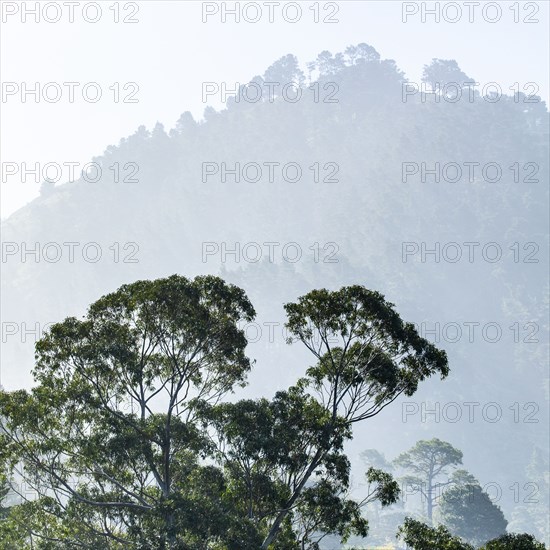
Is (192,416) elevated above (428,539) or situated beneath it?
elevated above

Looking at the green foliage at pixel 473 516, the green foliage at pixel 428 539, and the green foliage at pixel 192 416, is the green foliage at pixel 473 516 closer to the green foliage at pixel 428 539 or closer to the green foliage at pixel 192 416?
the green foliage at pixel 192 416

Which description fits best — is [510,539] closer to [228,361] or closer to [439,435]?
[228,361]

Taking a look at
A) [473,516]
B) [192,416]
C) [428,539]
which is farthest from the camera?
[473,516]

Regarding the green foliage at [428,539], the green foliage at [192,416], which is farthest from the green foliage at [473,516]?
the green foliage at [428,539]

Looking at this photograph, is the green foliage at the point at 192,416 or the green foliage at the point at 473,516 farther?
the green foliage at the point at 473,516

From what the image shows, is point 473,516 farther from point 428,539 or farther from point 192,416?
point 428,539

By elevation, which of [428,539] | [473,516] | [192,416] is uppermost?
[473,516]

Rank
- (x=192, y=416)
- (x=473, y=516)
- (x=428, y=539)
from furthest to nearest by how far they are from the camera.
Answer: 1. (x=473, y=516)
2. (x=192, y=416)
3. (x=428, y=539)

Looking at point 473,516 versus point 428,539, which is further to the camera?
point 473,516

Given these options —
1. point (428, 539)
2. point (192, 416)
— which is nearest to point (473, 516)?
point (192, 416)

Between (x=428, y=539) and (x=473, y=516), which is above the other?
(x=473, y=516)

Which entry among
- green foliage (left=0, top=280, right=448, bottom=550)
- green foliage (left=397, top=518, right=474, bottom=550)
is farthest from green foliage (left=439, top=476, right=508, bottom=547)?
green foliage (left=397, top=518, right=474, bottom=550)

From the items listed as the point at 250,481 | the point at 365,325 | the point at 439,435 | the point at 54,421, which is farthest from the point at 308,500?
the point at 439,435

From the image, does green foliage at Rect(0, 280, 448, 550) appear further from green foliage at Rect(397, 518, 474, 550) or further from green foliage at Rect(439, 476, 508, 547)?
green foliage at Rect(439, 476, 508, 547)
